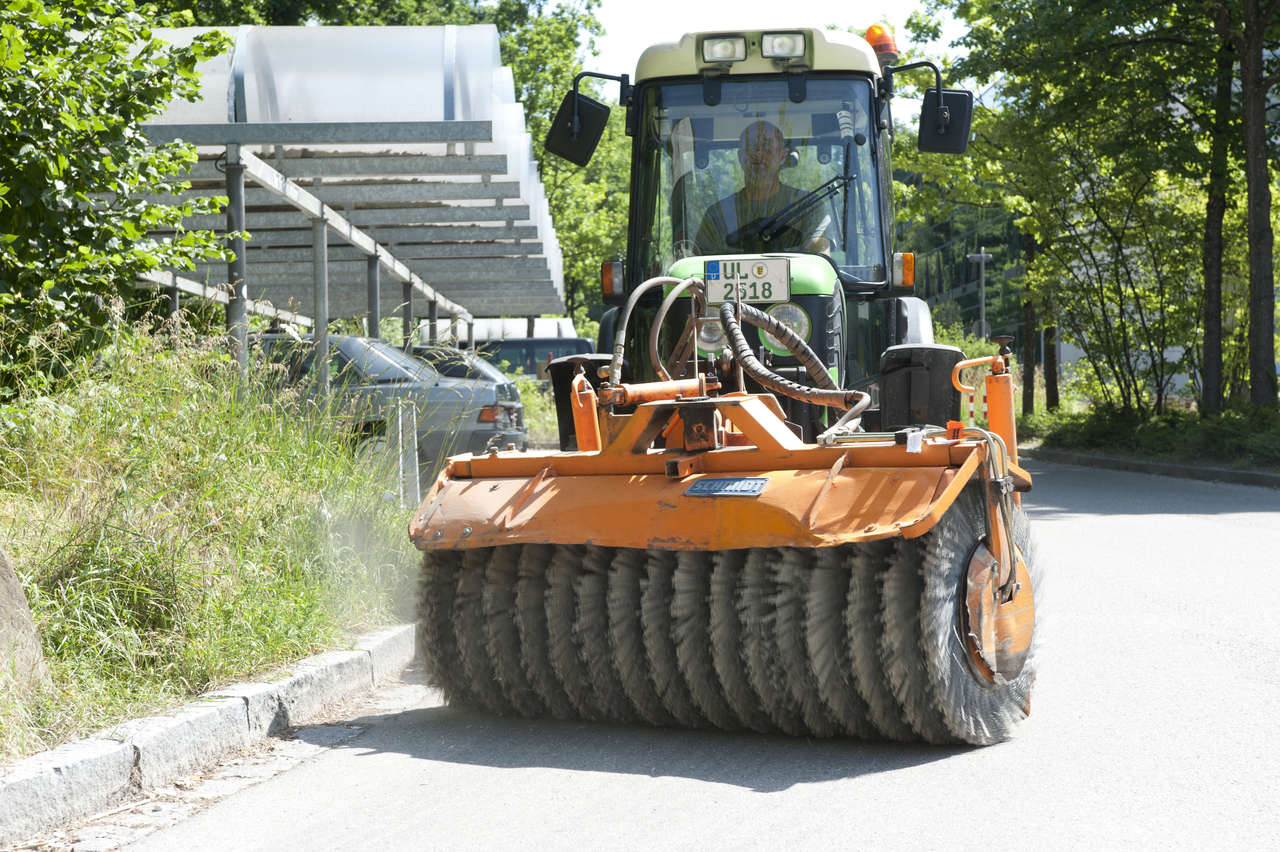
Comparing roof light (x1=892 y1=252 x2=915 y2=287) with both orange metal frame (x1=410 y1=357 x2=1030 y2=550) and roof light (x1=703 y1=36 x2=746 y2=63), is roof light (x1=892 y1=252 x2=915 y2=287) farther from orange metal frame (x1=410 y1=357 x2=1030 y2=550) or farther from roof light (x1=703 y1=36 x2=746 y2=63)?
orange metal frame (x1=410 y1=357 x2=1030 y2=550)

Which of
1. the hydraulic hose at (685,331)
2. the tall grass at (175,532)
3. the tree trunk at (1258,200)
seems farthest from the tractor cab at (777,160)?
the tree trunk at (1258,200)

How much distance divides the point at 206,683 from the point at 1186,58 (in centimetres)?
1702

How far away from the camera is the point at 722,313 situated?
488 centimetres

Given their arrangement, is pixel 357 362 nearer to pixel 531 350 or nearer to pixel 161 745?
pixel 161 745

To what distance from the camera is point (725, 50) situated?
692 cm

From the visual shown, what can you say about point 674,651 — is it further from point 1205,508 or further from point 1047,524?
point 1205,508

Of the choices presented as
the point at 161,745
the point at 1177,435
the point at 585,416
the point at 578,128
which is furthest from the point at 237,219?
the point at 1177,435

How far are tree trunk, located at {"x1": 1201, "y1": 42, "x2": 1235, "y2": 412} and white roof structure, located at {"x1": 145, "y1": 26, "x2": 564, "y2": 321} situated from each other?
31.6 feet

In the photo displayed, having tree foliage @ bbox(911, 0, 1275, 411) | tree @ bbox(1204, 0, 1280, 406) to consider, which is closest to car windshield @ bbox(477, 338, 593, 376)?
tree foliage @ bbox(911, 0, 1275, 411)

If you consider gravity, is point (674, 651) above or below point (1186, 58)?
below

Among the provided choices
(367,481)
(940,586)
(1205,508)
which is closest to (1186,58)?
(1205,508)

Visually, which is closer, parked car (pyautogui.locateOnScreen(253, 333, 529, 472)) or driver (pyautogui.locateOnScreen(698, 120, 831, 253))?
driver (pyautogui.locateOnScreen(698, 120, 831, 253))

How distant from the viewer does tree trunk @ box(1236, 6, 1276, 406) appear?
53.8 feet

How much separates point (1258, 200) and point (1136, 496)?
5.45 m
